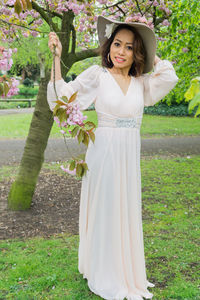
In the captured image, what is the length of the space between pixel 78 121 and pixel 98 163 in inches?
20.7

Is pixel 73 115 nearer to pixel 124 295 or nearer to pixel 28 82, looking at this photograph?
pixel 124 295

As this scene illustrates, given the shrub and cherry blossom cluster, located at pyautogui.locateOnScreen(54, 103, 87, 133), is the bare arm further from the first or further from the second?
the shrub

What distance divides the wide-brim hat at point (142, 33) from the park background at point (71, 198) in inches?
16.5

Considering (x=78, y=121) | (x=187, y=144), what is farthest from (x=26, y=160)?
(x=187, y=144)

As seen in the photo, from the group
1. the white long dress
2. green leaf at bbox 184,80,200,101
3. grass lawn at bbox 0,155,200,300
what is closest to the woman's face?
the white long dress

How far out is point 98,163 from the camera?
2752mm

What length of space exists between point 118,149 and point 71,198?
3067 mm

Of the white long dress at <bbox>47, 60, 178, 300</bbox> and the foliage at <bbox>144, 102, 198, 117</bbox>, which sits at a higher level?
the white long dress at <bbox>47, 60, 178, 300</bbox>

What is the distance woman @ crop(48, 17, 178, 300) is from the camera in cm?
267

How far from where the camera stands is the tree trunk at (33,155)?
4.89 metres

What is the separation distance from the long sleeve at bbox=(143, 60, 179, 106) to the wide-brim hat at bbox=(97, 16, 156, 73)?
9 cm

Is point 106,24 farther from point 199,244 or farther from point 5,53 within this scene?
point 199,244

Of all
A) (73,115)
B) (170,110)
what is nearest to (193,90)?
(73,115)

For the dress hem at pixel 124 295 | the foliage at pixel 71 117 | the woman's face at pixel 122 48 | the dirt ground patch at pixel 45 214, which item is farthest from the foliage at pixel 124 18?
the dress hem at pixel 124 295
